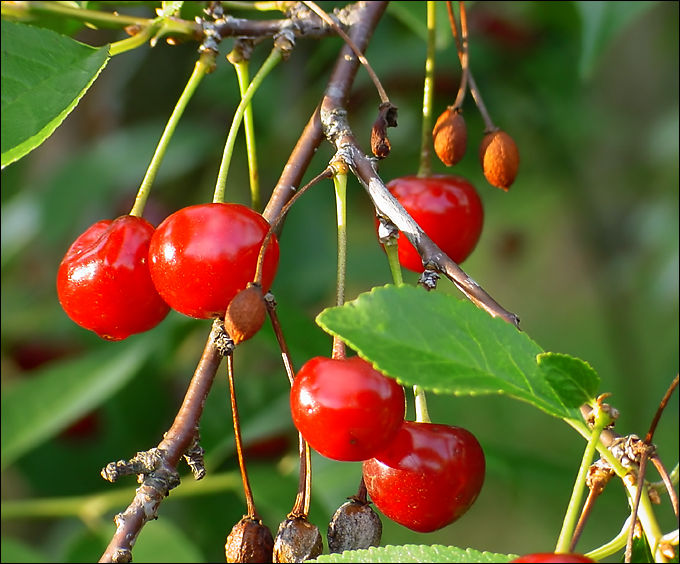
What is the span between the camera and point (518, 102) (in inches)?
122

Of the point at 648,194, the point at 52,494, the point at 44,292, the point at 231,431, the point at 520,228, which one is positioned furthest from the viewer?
the point at 520,228

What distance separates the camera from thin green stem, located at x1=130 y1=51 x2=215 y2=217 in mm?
1202

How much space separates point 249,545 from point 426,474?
0.22 meters

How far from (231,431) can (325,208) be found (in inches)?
43.5

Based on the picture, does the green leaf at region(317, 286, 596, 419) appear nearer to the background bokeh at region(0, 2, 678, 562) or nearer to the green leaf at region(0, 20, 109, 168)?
the green leaf at region(0, 20, 109, 168)

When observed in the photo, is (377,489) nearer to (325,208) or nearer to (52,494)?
(52,494)

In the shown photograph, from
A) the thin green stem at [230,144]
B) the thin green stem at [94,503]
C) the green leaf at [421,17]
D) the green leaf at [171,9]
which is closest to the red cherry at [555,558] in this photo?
the thin green stem at [230,144]

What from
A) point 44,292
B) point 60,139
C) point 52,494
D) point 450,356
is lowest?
point 52,494

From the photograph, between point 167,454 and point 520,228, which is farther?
point 520,228

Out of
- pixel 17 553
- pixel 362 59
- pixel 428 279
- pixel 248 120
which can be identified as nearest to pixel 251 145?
pixel 248 120

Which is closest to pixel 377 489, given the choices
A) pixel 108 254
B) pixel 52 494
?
pixel 108 254

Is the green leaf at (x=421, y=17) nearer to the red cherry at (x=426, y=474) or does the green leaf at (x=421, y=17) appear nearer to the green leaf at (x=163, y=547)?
the red cherry at (x=426, y=474)

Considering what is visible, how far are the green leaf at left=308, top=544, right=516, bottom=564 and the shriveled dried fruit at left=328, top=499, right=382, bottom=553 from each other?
0.48 ft

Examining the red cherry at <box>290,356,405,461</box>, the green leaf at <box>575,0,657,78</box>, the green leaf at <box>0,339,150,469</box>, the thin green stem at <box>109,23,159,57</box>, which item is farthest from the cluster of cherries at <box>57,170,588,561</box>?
the green leaf at <box>575,0,657,78</box>
